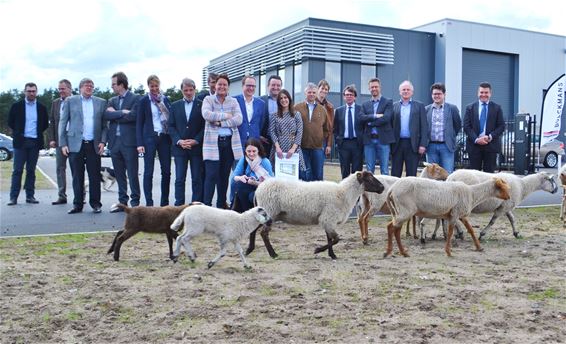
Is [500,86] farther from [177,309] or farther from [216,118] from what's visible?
[177,309]

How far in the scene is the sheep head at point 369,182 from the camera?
7.35 m

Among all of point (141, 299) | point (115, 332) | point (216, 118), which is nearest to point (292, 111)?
point (216, 118)

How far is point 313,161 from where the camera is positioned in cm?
1039

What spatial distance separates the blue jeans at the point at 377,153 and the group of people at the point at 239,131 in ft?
0.06

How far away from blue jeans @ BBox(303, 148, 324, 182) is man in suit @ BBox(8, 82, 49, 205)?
5.92 metres

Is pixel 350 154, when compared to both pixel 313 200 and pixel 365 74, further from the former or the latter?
pixel 365 74

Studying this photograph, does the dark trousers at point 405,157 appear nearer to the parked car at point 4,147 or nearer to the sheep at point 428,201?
the sheep at point 428,201

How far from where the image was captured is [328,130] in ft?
35.0

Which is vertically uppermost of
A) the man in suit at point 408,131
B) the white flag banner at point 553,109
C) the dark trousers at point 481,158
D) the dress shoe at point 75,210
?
the white flag banner at point 553,109

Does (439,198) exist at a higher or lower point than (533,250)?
higher

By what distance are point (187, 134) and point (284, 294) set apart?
503cm

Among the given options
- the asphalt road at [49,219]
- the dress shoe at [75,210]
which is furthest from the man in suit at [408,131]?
the dress shoe at [75,210]

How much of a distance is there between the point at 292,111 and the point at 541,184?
166 inches

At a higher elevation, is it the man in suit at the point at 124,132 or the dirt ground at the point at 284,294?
the man in suit at the point at 124,132
